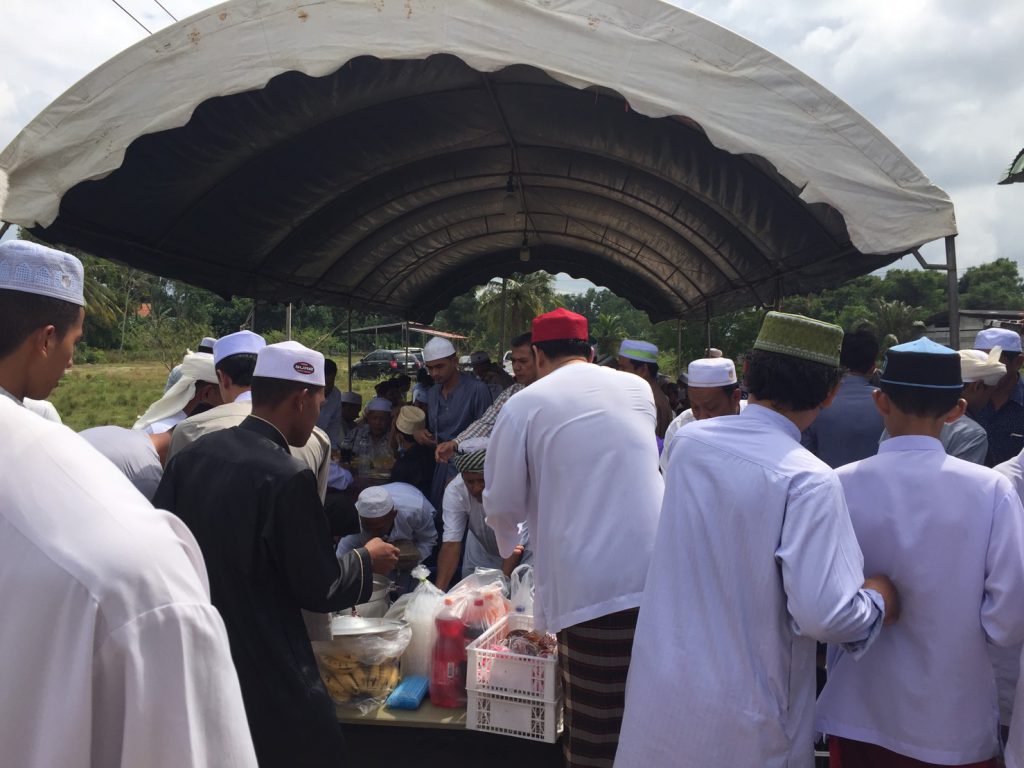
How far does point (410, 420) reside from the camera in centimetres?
668

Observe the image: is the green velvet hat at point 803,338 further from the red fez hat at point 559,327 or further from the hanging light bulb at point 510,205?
the hanging light bulb at point 510,205

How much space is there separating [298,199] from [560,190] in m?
3.30

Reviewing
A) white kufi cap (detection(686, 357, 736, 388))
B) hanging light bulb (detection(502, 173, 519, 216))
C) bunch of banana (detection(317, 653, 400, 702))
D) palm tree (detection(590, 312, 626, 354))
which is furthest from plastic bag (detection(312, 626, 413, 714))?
palm tree (detection(590, 312, 626, 354))

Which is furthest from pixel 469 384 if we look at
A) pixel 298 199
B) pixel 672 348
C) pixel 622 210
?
pixel 672 348

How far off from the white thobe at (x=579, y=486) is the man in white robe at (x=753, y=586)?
58 cm

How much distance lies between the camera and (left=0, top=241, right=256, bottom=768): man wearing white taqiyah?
791 millimetres

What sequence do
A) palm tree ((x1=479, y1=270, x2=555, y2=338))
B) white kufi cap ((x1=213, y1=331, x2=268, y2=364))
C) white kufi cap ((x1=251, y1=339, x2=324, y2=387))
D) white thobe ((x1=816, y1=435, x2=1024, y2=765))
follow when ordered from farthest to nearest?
palm tree ((x1=479, y1=270, x2=555, y2=338)) < white kufi cap ((x1=213, y1=331, x2=268, y2=364)) < white kufi cap ((x1=251, y1=339, x2=324, y2=387)) < white thobe ((x1=816, y1=435, x2=1024, y2=765))

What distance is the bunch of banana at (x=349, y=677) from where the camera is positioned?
3.29 meters

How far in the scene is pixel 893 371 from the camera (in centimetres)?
215

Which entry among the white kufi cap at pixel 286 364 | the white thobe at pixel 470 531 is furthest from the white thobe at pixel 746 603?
the white thobe at pixel 470 531

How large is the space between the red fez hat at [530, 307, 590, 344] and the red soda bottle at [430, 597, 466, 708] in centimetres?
135

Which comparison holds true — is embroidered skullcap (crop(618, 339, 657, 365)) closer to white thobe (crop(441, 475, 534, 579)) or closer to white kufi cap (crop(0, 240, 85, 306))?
white thobe (crop(441, 475, 534, 579))

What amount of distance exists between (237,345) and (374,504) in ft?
4.59

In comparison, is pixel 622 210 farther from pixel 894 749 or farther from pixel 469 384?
pixel 894 749
